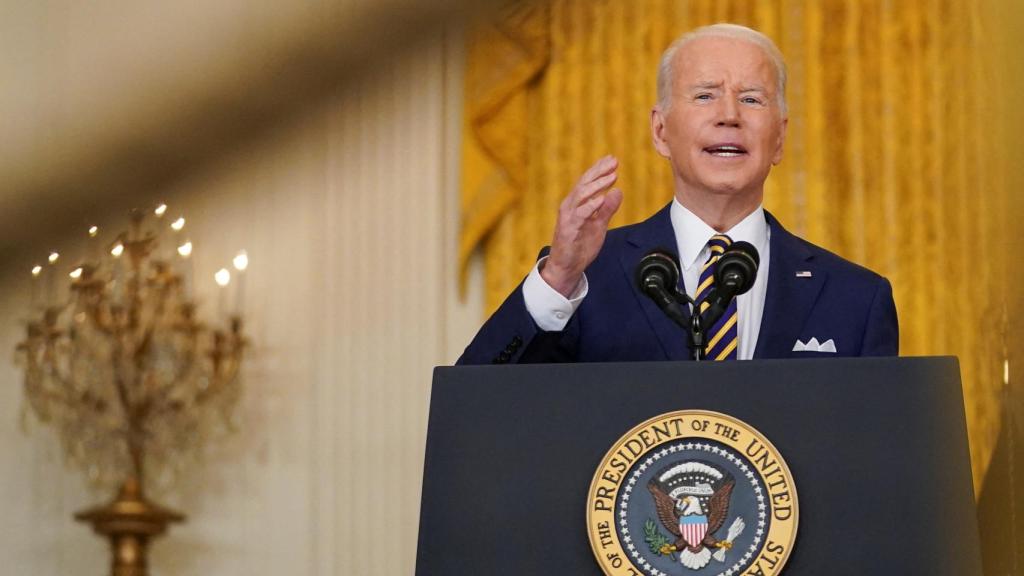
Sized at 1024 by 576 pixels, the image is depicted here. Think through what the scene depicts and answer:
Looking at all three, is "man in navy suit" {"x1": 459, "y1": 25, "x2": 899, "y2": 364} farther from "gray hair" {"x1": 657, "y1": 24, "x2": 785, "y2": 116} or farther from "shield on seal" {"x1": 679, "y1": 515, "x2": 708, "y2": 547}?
"shield on seal" {"x1": 679, "y1": 515, "x2": 708, "y2": 547}

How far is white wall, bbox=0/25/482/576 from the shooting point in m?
4.93

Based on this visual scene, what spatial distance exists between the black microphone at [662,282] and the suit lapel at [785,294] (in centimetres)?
34

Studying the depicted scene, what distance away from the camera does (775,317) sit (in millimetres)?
2100

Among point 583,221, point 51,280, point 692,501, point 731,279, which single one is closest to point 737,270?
point 731,279

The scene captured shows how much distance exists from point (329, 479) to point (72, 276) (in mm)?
1102

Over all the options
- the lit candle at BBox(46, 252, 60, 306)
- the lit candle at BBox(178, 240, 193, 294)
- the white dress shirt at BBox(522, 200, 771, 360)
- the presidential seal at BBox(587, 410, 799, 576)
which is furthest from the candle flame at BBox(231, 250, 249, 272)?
the presidential seal at BBox(587, 410, 799, 576)

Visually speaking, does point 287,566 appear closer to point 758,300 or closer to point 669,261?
point 758,300

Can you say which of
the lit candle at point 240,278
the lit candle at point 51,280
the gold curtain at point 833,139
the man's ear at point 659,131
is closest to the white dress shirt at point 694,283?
the man's ear at point 659,131

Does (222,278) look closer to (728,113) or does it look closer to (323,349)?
(323,349)

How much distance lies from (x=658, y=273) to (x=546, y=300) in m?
0.21

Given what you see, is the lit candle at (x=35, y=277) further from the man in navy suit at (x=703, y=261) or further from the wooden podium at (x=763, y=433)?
the wooden podium at (x=763, y=433)

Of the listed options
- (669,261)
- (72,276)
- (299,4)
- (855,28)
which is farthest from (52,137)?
(669,261)

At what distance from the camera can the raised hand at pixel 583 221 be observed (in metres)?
1.76

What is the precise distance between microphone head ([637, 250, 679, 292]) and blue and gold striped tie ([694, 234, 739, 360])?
8.2 inches
